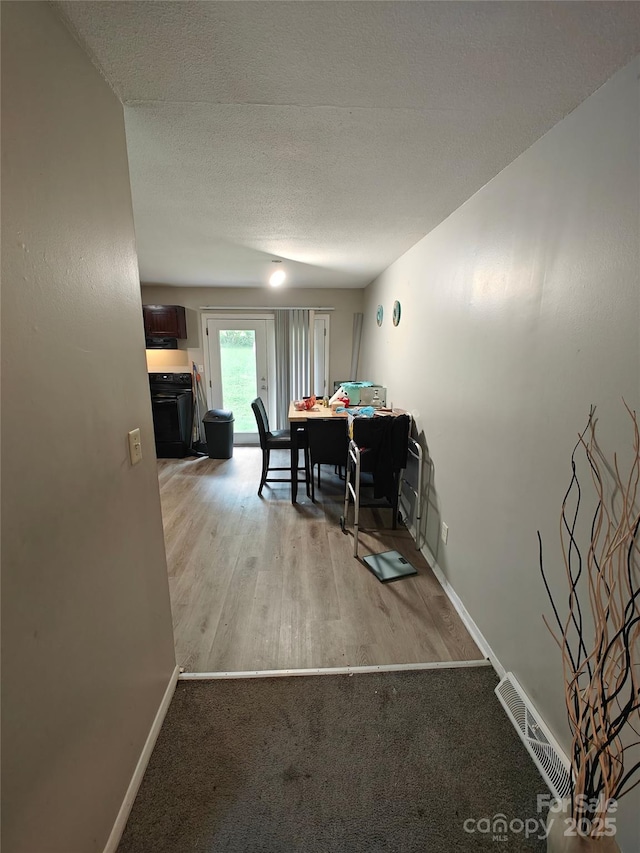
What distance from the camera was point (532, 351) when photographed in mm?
1401

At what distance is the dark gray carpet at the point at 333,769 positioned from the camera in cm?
110

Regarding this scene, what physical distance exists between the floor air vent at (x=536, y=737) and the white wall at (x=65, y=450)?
145cm

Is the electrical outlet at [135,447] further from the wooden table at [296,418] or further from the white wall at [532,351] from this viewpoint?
the wooden table at [296,418]

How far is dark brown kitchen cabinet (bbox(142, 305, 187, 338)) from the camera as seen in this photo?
4.68 metres

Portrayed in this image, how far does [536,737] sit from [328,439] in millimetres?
2248

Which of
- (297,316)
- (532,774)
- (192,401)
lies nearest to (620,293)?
(532,774)

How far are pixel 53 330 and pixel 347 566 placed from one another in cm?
222

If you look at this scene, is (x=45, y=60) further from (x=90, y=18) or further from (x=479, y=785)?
(x=479, y=785)

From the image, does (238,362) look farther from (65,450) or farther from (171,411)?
(65,450)

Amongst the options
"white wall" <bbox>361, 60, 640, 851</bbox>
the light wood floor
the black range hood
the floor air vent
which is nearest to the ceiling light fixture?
the black range hood

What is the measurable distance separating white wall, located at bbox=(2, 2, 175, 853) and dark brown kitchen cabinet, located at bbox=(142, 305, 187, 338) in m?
3.85

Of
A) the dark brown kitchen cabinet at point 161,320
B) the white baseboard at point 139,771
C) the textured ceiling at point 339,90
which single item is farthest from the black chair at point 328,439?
the dark brown kitchen cabinet at point 161,320

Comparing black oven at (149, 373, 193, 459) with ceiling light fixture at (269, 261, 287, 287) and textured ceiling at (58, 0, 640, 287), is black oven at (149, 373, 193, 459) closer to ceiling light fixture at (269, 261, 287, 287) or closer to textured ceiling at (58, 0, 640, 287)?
ceiling light fixture at (269, 261, 287, 287)

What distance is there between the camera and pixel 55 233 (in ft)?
2.71
